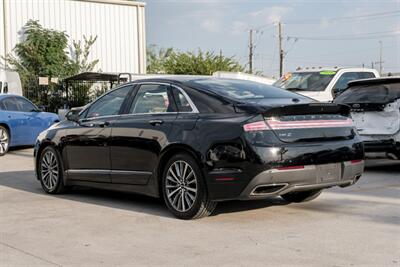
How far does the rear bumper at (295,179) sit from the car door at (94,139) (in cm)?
230

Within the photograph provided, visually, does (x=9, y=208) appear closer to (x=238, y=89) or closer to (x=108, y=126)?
(x=108, y=126)

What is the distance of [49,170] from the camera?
8758 millimetres

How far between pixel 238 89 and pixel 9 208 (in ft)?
10.6

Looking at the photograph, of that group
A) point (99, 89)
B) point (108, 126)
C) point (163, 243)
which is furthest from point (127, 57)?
point (163, 243)

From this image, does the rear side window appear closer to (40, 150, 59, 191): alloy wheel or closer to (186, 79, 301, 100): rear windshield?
(40, 150, 59, 191): alloy wheel

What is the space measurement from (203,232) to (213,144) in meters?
0.90

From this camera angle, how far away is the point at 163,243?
18.6ft

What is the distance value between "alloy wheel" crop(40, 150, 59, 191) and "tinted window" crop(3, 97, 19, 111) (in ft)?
23.0

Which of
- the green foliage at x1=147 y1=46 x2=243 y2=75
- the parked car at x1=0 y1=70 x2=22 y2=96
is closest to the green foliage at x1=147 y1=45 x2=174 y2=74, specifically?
the green foliage at x1=147 y1=46 x2=243 y2=75

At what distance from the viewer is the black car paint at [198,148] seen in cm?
612

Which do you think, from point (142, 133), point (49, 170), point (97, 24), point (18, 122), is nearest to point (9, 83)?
point (18, 122)

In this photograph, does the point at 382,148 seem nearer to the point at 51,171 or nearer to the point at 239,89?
the point at 239,89

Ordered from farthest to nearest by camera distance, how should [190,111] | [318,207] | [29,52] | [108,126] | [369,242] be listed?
[29,52]
[108,126]
[318,207]
[190,111]
[369,242]

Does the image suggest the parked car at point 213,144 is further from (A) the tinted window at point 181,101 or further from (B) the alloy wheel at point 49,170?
(B) the alloy wheel at point 49,170
